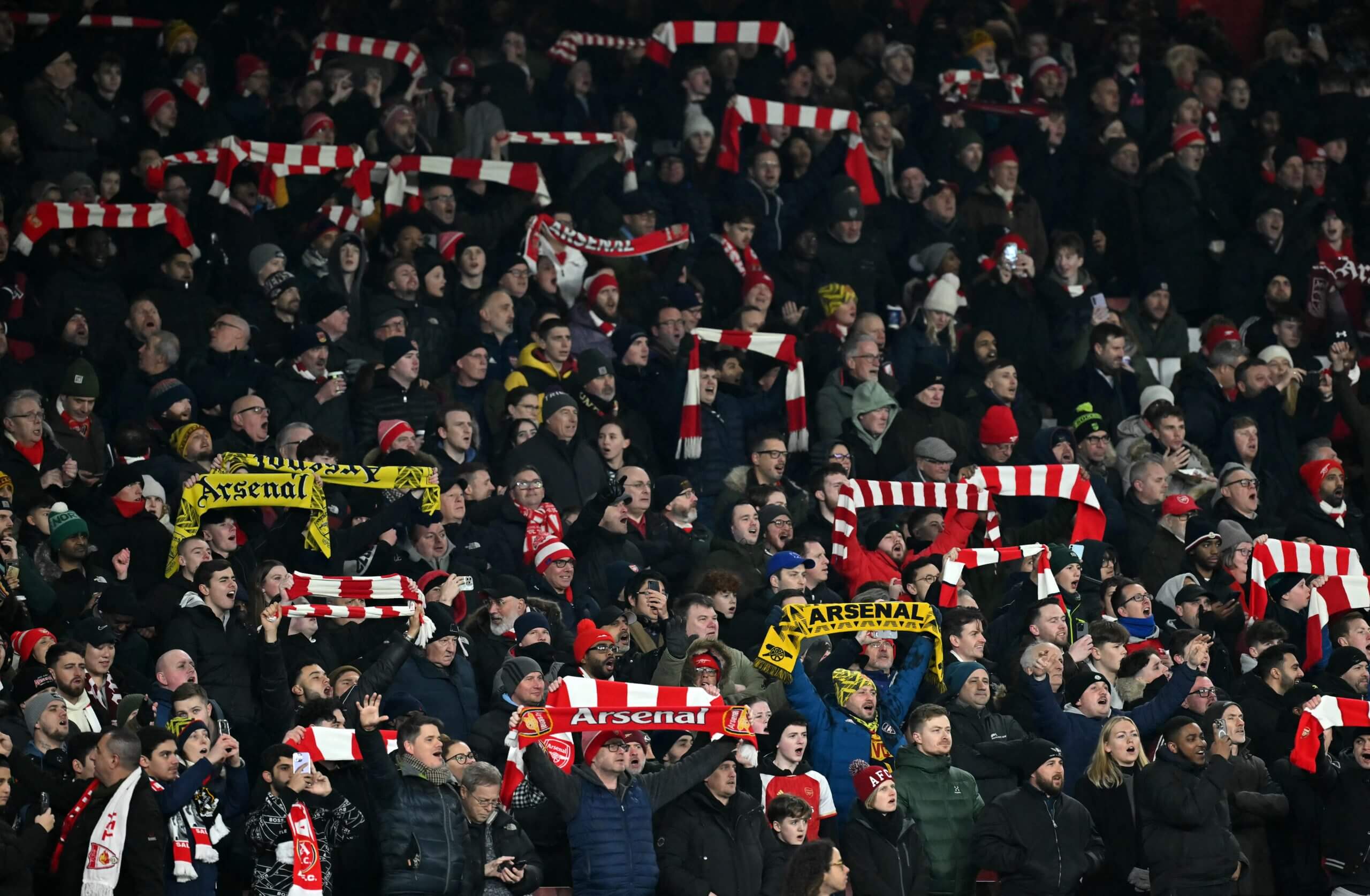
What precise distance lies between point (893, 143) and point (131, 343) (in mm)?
6785

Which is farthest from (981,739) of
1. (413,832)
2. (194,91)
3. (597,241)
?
(194,91)

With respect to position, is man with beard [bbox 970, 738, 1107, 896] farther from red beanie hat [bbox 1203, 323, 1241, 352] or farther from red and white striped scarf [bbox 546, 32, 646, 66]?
red and white striped scarf [bbox 546, 32, 646, 66]

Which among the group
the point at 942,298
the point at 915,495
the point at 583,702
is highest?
the point at 942,298

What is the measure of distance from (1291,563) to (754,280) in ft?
15.1

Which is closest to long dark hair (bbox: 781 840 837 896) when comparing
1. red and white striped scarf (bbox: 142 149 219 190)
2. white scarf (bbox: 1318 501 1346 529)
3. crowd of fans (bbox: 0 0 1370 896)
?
crowd of fans (bbox: 0 0 1370 896)

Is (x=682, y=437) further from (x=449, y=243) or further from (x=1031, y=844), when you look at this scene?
(x=1031, y=844)

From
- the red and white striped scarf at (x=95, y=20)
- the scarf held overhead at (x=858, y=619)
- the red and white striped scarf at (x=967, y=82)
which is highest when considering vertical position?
the red and white striped scarf at (x=95, y=20)

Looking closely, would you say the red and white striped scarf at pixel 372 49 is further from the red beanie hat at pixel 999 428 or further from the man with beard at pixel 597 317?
the red beanie hat at pixel 999 428

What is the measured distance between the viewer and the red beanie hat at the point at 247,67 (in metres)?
17.8

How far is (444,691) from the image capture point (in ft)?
37.3

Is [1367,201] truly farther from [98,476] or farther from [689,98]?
[98,476]

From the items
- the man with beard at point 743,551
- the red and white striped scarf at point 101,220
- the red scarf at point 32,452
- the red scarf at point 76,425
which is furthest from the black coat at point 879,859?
the red and white striped scarf at point 101,220

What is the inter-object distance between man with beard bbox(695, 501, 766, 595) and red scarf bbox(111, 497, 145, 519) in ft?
10.1

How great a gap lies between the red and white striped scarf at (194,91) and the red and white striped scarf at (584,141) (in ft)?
7.60
